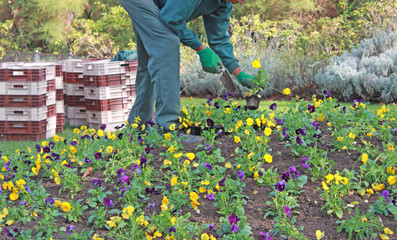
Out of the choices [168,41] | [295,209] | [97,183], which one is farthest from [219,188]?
[168,41]

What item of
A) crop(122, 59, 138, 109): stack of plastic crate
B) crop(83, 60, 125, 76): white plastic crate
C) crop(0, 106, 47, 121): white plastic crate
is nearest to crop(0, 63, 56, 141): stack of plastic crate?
crop(0, 106, 47, 121): white plastic crate

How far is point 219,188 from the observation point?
247cm

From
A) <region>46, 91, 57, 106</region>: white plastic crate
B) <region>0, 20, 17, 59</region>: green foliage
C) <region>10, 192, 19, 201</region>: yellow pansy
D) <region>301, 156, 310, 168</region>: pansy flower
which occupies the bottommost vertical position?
<region>10, 192, 19, 201</region>: yellow pansy

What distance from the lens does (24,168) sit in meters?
3.17

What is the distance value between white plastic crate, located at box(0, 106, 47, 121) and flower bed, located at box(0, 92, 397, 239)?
2.16 metres

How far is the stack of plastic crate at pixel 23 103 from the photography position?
5461 millimetres

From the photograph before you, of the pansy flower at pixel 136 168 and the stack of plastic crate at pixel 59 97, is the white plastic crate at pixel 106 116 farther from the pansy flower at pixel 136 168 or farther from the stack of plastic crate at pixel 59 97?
the pansy flower at pixel 136 168

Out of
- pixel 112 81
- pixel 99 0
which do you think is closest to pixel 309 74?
pixel 112 81

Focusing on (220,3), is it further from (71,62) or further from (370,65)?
(370,65)

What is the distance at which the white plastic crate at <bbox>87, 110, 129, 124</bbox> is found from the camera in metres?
5.94

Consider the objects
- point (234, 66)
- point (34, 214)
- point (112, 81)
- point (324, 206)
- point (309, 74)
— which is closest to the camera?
point (324, 206)

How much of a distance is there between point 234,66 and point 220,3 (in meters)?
0.51

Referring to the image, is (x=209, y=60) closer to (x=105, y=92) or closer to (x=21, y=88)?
(x=105, y=92)

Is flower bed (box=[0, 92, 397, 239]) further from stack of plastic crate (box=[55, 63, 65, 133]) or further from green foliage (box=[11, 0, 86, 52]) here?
green foliage (box=[11, 0, 86, 52])
